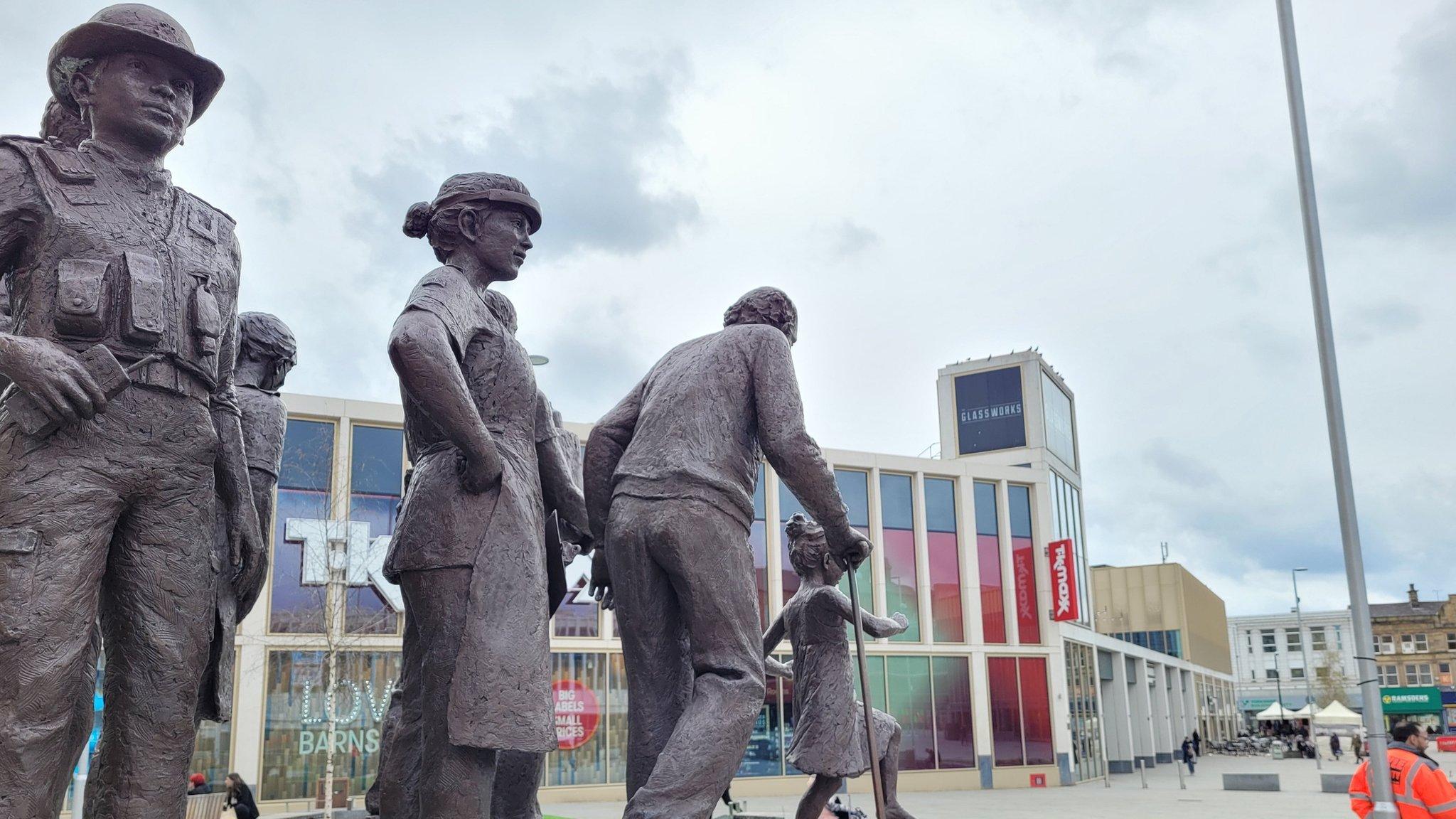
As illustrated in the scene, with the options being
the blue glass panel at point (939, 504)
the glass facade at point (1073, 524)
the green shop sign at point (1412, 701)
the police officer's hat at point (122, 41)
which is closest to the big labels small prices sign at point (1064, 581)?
the glass facade at point (1073, 524)

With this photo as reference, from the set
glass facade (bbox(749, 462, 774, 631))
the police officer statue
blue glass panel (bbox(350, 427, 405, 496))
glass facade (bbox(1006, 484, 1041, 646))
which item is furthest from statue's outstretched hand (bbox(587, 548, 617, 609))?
glass facade (bbox(1006, 484, 1041, 646))

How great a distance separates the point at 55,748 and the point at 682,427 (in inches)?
88.5

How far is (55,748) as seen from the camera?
3.05 meters

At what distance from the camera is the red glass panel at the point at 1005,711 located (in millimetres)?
31500

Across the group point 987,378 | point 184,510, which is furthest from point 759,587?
point 184,510

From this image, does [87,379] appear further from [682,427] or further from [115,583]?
[682,427]

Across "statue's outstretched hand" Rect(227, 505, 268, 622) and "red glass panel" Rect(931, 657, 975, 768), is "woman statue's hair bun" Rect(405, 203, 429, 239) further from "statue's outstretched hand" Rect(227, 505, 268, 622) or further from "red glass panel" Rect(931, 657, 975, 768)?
"red glass panel" Rect(931, 657, 975, 768)

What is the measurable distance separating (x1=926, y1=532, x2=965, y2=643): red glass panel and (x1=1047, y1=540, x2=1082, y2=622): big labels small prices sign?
111 inches

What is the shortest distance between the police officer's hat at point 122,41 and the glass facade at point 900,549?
27.6 meters

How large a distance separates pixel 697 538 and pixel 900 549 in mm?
27288

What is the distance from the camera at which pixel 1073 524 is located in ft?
129

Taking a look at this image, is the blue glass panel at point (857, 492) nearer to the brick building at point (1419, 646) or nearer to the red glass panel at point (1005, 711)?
the red glass panel at point (1005, 711)

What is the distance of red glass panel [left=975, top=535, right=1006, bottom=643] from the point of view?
106 ft

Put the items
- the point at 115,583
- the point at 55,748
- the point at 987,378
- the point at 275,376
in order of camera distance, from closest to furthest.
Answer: the point at 55,748 < the point at 115,583 < the point at 275,376 < the point at 987,378
